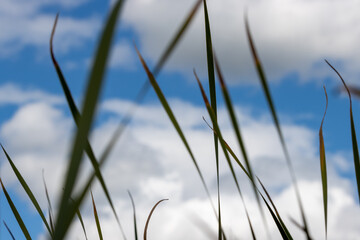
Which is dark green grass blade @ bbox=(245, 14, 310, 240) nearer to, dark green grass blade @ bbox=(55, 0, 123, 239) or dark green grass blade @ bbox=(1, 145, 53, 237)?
dark green grass blade @ bbox=(55, 0, 123, 239)

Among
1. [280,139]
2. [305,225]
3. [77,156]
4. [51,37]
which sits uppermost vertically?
[51,37]

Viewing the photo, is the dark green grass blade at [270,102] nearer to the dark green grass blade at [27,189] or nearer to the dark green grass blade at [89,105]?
the dark green grass blade at [89,105]

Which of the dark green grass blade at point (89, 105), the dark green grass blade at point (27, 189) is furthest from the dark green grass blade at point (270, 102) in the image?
the dark green grass blade at point (27, 189)

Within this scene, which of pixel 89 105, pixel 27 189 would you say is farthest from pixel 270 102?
pixel 27 189

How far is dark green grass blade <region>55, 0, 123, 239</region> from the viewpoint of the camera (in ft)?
1.45

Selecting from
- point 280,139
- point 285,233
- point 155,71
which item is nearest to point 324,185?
point 285,233

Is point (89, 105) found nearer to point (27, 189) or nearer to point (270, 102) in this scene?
point (270, 102)

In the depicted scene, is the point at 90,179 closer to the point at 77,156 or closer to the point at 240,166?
the point at 77,156

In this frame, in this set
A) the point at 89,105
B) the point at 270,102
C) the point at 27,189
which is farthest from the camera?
the point at 27,189

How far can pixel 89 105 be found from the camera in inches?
17.3

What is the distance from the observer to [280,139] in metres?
0.91

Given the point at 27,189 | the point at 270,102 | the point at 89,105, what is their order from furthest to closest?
1. the point at 27,189
2. the point at 270,102
3. the point at 89,105

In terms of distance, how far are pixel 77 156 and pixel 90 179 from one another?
0.52 feet

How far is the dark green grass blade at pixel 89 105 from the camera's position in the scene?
1.45 feet
